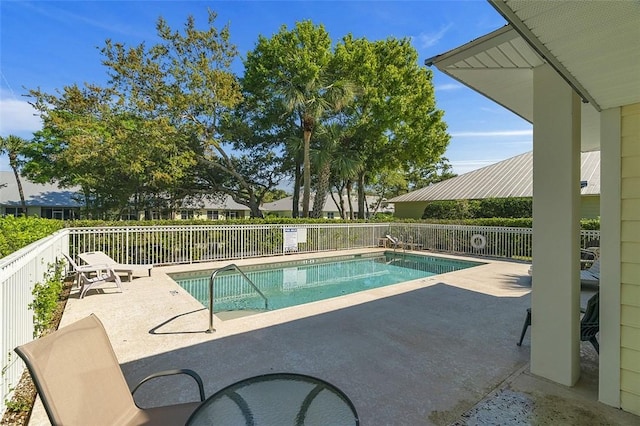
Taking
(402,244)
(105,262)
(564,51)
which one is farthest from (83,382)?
(402,244)

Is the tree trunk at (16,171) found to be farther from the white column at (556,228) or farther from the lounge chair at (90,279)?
the white column at (556,228)

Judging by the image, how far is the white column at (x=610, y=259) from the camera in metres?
2.56

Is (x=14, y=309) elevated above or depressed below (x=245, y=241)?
above

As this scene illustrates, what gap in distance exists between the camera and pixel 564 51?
196cm

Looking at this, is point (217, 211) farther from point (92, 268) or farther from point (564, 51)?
point (564, 51)

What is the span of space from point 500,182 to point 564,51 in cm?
1858

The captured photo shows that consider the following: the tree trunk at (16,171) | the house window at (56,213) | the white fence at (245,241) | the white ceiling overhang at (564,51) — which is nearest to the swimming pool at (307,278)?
the white fence at (245,241)

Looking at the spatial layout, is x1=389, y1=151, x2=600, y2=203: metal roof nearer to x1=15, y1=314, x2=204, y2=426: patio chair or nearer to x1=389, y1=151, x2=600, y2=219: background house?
x1=389, y1=151, x2=600, y2=219: background house

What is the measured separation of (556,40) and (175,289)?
23.5ft

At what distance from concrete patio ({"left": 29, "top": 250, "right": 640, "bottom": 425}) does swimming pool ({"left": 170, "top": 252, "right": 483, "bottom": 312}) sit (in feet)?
4.60

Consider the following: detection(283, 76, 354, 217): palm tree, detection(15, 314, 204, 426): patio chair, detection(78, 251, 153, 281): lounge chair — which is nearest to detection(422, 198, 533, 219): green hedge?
detection(283, 76, 354, 217): palm tree

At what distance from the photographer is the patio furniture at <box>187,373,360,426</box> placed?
1.64 meters

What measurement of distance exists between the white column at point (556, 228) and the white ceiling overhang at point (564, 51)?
30 cm

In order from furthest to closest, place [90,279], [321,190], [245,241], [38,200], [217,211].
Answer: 1. [217,211]
2. [38,200]
3. [321,190]
4. [245,241]
5. [90,279]
